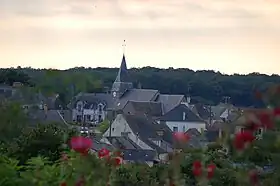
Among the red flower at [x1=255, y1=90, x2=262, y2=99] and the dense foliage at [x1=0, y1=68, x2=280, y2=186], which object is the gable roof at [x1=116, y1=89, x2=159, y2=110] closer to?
the dense foliage at [x1=0, y1=68, x2=280, y2=186]

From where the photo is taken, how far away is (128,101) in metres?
53.0

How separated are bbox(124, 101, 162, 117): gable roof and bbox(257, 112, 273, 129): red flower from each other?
47.6m

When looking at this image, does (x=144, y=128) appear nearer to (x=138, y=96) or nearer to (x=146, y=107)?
(x=146, y=107)

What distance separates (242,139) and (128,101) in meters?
51.2

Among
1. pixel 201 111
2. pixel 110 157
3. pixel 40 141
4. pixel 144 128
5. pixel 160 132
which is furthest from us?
pixel 201 111

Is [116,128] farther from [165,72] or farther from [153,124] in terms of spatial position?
[165,72]

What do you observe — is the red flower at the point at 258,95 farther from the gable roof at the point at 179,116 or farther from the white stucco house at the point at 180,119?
the gable roof at the point at 179,116

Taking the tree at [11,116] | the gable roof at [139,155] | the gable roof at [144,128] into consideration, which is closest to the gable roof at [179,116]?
the gable roof at [144,128]

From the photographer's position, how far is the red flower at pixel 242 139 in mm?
1805

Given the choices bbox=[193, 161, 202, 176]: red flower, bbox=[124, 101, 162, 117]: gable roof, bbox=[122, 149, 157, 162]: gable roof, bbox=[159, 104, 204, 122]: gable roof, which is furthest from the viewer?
bbox=[124, 101, 162, 117]: gable roof

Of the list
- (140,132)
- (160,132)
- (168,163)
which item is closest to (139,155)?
(140,132)

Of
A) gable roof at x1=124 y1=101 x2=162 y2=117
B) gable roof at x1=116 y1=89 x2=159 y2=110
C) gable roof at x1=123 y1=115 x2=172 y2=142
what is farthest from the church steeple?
gable roof at x1=123 y1=115 x2=172 y2=142

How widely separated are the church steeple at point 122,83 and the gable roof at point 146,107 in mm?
7784

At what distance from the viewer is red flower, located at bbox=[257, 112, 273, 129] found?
1.72 metres
